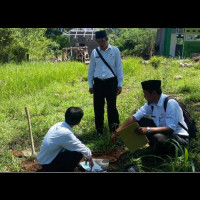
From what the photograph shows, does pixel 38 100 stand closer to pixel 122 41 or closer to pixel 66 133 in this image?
pixel 66 133

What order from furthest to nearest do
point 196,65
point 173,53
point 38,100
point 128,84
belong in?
point 173,53, point 196,65, point 128,84, point 38,100

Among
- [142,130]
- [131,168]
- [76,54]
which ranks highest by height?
[142,130]

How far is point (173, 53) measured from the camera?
14406 millimetres

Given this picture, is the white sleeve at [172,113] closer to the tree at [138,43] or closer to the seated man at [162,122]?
the seated man at [162,122]

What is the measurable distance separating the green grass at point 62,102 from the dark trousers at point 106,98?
0.61ft

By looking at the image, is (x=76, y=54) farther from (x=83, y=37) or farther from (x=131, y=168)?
(x=131, y=168)

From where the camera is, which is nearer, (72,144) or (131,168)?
(72,144)

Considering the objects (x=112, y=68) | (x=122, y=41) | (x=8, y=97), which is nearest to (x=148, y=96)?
(x=112, y=68)

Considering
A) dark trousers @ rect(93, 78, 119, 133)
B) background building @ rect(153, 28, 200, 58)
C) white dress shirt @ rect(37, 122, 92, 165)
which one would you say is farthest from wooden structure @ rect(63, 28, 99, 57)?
white dress shirt @ rect(37, 122, 92, 165)

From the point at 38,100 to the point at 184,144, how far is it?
4255mm

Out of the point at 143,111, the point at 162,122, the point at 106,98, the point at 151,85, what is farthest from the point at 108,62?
the point at 162,122

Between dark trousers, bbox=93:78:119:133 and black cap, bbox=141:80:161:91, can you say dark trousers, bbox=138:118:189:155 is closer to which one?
black cap, bbox=141:80:161:91

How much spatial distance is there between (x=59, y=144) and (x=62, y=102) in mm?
3683

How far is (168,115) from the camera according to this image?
2.87 metres
